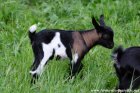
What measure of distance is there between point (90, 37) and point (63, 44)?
390 millimetres

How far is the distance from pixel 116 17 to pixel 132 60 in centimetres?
250

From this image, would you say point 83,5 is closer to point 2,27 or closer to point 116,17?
point 116,17

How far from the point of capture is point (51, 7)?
7676 mm

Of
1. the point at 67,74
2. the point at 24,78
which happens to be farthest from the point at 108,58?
the point at 24,78

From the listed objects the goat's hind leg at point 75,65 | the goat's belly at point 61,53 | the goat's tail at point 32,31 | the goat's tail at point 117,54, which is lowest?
the goat's hind leg at point 75,65

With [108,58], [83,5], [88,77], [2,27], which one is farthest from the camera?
[83,5]

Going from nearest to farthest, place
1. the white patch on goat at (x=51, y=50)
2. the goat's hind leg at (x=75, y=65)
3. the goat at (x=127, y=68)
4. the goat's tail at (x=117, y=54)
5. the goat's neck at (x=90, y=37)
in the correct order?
the goat at (x=127, y=68)
the goat's tail at (x=117, y=54)
the white patch on goat at (x=51, y=50)
the goat's hind leg at (x=75, y=65)
the goat's neck at (x=90, y=37)

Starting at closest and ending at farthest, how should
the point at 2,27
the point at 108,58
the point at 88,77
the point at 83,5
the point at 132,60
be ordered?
the point at 132,60
the point at 88,77
the point at 108,58
the point at 2,27
the point at 83,5

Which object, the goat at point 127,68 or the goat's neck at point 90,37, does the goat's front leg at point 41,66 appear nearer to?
the goat's neck at point 90,37

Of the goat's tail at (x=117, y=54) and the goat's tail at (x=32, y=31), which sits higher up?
the goat's tail at (x=32, y=31)

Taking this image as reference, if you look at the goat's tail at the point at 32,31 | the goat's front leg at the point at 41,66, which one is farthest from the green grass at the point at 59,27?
the goat's tail at the point at 32,31

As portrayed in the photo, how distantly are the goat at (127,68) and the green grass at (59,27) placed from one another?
373 millimetres

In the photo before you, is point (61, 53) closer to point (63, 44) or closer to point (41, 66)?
point (63, 44)

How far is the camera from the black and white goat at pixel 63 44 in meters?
5.35
